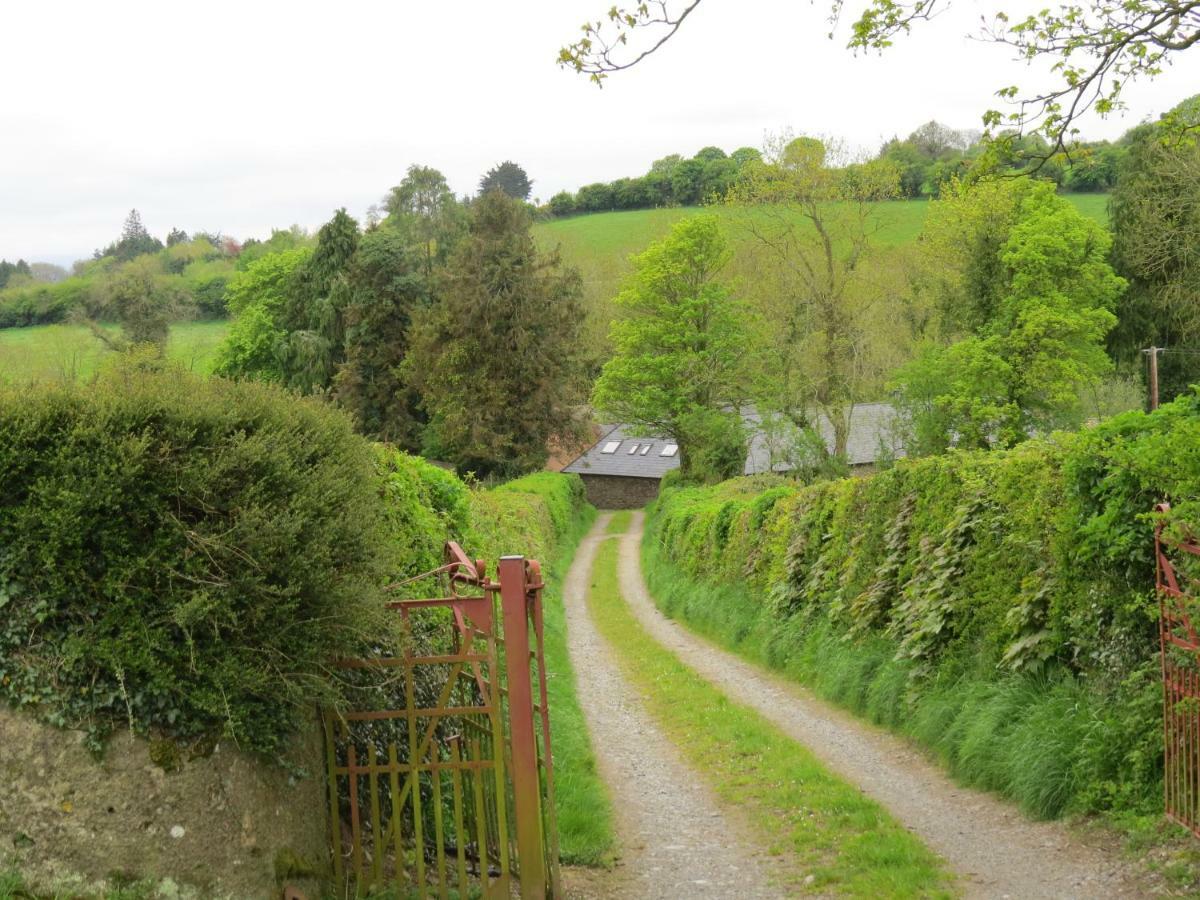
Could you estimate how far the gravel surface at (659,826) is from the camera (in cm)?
747

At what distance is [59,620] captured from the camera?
5203 mm

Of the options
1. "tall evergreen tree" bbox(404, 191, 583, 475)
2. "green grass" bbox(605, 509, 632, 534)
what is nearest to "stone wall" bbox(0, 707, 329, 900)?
"tall evergreen tree" bbox(404, 191, 583, 475)

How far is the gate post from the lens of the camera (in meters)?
6.02

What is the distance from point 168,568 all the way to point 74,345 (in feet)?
161

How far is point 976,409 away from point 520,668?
39165 millimetres

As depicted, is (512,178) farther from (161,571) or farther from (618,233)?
(161,571)

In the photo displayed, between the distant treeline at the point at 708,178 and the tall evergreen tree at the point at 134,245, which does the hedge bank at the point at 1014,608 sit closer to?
the distant treeline at the point at 708,178

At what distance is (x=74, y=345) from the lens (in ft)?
161

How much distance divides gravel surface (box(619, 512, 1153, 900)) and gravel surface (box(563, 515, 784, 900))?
0.53m

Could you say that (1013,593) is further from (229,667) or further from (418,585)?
(229,667)

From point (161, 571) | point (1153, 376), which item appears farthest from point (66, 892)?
point (1153, 376)

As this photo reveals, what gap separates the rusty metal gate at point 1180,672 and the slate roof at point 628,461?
5492 centimetres

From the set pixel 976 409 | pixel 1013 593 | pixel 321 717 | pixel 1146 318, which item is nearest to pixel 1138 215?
pixel 1146 318

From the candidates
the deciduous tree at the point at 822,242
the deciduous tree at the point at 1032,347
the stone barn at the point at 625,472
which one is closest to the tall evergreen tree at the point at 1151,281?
the deciduous tree at the point at 1032,347
